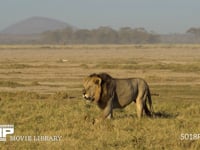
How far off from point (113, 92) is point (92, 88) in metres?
0.80

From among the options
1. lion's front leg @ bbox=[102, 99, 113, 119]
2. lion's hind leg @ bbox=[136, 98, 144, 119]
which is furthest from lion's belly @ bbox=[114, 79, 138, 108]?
lion's front leg @ bbox=[102, 99, 113, 119]

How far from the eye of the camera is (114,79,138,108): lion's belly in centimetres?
1484

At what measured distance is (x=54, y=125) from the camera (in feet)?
45.7

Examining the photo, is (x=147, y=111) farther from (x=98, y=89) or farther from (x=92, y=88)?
(x=92, y=88)

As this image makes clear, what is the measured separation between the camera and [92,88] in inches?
554

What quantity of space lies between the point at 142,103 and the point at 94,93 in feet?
5.13

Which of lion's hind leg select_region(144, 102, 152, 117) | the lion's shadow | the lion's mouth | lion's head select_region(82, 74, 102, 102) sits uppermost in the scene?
lion's head select_region(82, 74, 102, 102)

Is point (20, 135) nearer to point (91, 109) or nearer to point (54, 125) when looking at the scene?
point (54, 125)

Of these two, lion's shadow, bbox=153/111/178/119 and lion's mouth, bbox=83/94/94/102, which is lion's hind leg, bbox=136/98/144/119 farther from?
lion's mouth, bbox=83/94/94/102

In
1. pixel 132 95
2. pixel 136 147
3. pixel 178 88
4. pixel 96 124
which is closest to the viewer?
pixel 136 147

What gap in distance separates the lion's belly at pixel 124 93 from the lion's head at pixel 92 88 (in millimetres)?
828

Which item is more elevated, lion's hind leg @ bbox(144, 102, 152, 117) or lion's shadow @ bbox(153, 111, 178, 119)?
lion's hind leg @ bbox(144, 102, 152, 117)

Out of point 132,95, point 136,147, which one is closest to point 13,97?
point 132,95

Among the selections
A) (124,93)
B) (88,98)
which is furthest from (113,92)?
(88,98)
